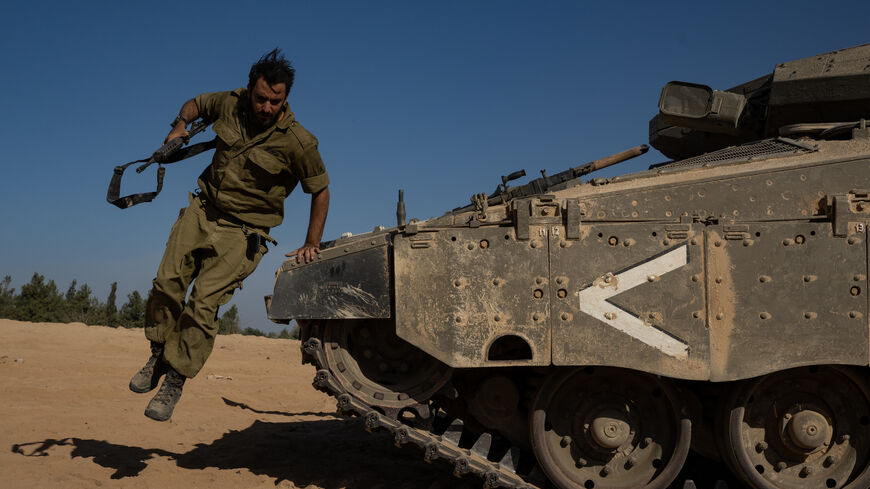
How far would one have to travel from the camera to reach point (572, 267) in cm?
430

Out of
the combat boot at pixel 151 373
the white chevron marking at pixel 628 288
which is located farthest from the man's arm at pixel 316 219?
the white chevron marking at pixel 628 288

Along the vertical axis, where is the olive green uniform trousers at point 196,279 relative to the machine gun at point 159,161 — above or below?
below

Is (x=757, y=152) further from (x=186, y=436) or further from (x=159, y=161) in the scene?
(x=186, y=436)

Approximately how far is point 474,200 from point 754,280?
1690mm

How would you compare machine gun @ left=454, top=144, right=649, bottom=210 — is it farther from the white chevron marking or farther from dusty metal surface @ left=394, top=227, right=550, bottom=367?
the white chevron marking

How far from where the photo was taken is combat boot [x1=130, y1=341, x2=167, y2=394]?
4.62 metres

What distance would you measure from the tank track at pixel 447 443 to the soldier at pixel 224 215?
70 centimetres

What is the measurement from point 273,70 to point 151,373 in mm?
2056

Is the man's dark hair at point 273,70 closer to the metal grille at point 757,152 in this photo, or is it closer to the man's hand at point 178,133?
the man's hand at point 178,133

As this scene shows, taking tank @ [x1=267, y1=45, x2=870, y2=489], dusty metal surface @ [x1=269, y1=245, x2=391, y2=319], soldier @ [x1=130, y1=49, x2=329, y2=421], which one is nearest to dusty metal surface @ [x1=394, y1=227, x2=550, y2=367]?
tank @ [x1=267, y1=45, x2=870, y2=489]

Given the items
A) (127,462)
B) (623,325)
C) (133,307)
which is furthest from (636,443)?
(133,307)

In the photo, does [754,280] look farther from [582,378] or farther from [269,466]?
[269,466]

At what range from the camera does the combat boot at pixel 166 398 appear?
4453 mm

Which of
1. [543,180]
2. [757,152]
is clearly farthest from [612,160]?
[757,152]
